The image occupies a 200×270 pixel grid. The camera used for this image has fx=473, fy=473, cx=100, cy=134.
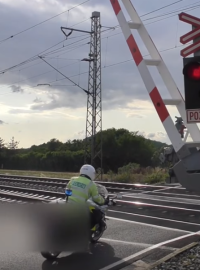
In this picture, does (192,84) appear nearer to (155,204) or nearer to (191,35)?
(191,35)

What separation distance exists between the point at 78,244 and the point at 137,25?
4.30m

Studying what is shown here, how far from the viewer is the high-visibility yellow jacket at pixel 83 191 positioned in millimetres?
8109

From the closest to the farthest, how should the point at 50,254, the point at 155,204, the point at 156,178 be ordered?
the point at 50,254
the point at 155,204
the point at 156,178

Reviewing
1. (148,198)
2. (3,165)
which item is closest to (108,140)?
(3,165)

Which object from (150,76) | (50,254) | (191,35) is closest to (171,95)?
(150,76)

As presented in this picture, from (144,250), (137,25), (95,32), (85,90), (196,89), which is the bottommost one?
(144,250)

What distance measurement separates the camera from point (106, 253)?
322 inches

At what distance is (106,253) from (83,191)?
115cm

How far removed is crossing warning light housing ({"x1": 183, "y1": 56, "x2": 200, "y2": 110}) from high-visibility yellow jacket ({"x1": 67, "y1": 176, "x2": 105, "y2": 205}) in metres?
3.10

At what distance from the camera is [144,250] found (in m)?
8.27

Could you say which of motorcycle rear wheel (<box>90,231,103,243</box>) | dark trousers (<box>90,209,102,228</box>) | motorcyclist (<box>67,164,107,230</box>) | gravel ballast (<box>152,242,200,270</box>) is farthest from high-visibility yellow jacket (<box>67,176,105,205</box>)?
gravel ballast (<box>152,242,200,270</box>)

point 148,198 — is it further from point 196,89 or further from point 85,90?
point 85,90

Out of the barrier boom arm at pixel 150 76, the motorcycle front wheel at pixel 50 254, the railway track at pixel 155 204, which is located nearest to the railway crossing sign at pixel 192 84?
the barrier boom arm at pixel 150 76

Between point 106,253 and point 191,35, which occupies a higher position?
point 191,35
